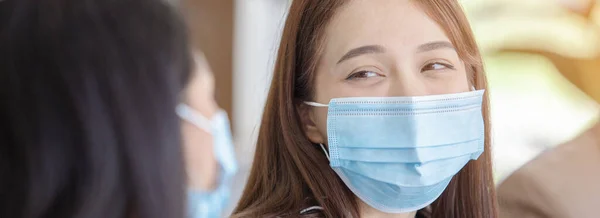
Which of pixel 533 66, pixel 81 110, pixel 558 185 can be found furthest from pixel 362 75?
pixel 533 66

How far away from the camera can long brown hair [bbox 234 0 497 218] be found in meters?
1.29

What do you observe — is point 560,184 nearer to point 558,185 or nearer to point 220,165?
point 558,185

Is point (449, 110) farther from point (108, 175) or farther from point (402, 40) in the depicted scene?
point (108, 175)

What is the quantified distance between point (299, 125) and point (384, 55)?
0.26 m

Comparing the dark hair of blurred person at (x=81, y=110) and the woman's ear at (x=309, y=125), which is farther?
the woman's ear at (x=309, y=125)

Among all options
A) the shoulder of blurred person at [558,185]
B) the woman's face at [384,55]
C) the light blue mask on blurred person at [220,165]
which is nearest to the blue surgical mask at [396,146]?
the woman's face at [384,55]

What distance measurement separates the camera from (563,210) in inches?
55.2

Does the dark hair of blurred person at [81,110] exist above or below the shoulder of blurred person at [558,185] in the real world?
above

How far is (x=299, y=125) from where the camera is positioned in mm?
1340

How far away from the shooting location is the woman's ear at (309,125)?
133 centimetres

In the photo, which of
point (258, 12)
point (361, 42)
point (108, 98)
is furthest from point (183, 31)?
point (258, 12)

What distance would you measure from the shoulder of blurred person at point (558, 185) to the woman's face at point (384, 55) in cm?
35

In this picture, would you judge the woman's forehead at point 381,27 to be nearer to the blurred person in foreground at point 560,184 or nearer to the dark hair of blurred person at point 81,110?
the blurred person in foreground at point 560,184

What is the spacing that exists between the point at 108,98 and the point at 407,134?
73cm
